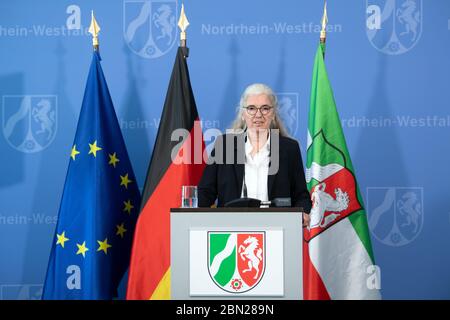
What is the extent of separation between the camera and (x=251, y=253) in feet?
7.93

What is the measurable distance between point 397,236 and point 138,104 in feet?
6.75

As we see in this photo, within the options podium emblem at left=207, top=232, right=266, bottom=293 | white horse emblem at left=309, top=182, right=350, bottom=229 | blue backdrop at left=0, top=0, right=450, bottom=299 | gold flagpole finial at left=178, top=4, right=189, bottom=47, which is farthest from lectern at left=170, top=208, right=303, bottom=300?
blue backdrop at left=0, top=0, right=450, bottom=299

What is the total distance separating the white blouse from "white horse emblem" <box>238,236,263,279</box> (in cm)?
84

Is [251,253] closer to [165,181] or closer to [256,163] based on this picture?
[256,163]

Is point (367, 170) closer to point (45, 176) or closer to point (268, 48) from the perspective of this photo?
point (268, 48)

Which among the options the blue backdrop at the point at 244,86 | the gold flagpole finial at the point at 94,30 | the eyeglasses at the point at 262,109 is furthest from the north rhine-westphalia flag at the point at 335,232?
the gold flagpole finial at the point at 94,30

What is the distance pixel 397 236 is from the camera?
13.7 ft

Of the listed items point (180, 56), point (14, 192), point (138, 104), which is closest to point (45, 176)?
point (14, 192)

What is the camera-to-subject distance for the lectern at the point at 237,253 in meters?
2.41

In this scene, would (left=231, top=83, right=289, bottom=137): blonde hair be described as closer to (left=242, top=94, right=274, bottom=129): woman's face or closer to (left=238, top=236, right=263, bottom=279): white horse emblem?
(left=242, top=94, right=274, bottom=129): woman's face

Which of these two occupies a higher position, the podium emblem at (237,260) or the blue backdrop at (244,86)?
the blue backdrop at (244,86)

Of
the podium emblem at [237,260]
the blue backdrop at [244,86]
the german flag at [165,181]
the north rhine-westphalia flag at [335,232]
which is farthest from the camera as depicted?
the blue backdrop at [244,86]

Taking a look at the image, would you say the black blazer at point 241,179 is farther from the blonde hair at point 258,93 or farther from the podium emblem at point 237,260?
A: the podium emblem at point 237,260

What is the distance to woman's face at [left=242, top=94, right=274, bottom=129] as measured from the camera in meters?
Result: 3.21
